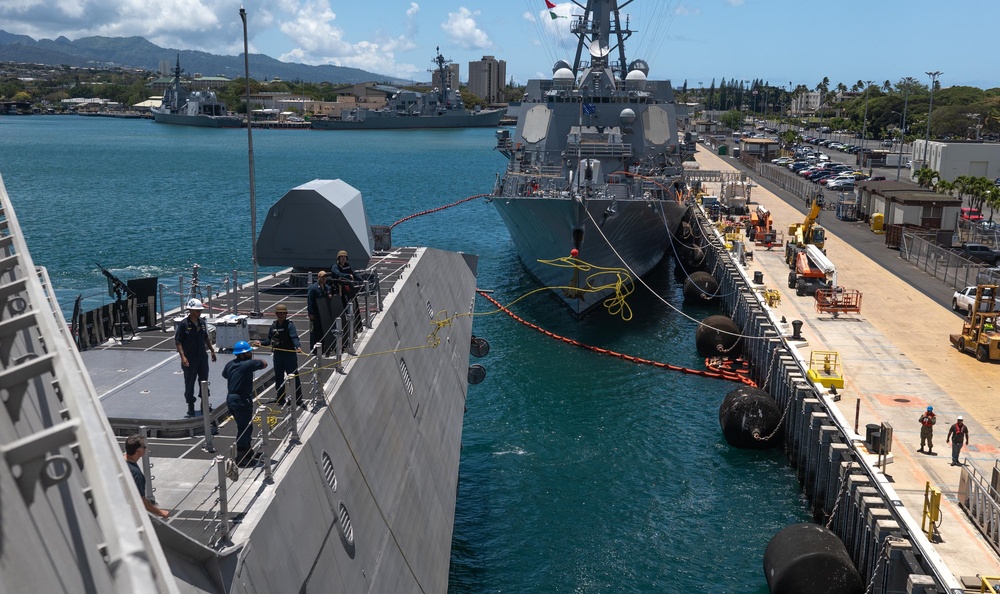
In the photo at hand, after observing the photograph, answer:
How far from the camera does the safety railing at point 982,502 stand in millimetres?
15305

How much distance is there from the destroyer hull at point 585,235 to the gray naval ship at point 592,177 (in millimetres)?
56

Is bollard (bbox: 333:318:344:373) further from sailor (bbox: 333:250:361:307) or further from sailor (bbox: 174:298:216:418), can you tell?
sailor (bbox: 174:298:216:418)

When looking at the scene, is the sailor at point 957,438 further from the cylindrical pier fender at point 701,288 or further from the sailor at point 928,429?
the cylindrical pier fender at point 701,288

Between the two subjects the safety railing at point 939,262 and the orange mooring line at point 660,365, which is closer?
the orange mooring line at point 660,365

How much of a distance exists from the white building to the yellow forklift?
42698 mm

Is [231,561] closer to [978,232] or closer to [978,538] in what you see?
[978,538]

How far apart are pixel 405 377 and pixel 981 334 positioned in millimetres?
19540

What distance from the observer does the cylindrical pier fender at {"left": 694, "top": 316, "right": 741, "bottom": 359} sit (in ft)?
107

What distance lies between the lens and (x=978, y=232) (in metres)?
46.8

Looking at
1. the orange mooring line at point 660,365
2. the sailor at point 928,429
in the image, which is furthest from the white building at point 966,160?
the sailor at point 928,429

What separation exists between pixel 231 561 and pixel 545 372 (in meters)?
23.6

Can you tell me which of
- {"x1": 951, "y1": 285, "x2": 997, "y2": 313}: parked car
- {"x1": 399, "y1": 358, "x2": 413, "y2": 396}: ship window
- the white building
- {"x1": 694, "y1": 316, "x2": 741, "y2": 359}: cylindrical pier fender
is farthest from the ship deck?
the white building

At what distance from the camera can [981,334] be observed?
26.7 meters

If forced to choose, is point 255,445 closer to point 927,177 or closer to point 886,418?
point 886,418
